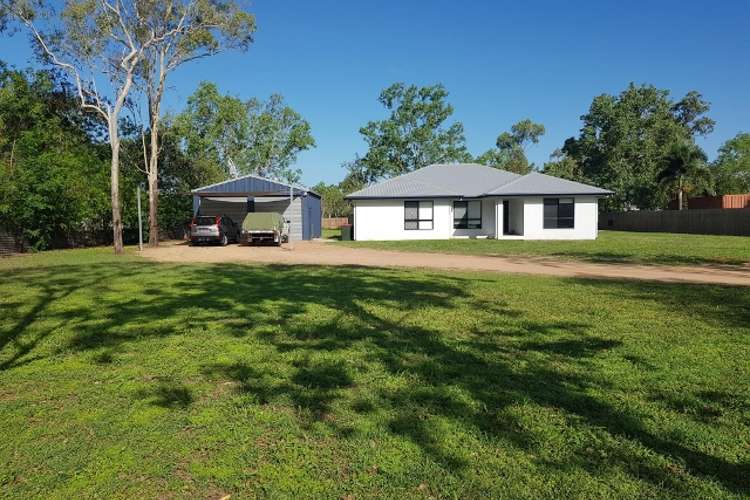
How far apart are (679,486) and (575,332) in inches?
129

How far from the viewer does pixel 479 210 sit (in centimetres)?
2923

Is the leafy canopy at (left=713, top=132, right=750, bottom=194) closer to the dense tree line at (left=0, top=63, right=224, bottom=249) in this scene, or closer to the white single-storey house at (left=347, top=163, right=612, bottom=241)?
the white single-storey house at (left=347, top=163, right=612, bottom=241)

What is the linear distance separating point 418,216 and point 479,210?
12.2 ft

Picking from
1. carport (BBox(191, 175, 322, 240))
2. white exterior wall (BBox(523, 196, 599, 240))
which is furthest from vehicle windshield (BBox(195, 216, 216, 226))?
white exterior wall (BBox(523, 196, 599, 240))

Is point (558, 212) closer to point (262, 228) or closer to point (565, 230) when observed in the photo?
point (565, 230)

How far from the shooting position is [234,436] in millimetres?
3211

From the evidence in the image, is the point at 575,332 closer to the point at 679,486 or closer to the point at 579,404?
the point at 579,404

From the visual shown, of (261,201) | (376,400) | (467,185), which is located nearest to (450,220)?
(467,185)

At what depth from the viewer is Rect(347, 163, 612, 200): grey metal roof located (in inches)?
1064

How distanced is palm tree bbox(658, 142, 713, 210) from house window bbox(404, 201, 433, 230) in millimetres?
26076

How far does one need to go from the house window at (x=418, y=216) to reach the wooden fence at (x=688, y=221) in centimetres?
1844

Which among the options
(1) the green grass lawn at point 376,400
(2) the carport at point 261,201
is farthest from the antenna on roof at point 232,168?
(1) the green grass lawn at point 376,400

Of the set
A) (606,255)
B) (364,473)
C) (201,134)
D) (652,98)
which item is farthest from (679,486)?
(652,98)

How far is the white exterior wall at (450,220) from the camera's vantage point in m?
27.1
